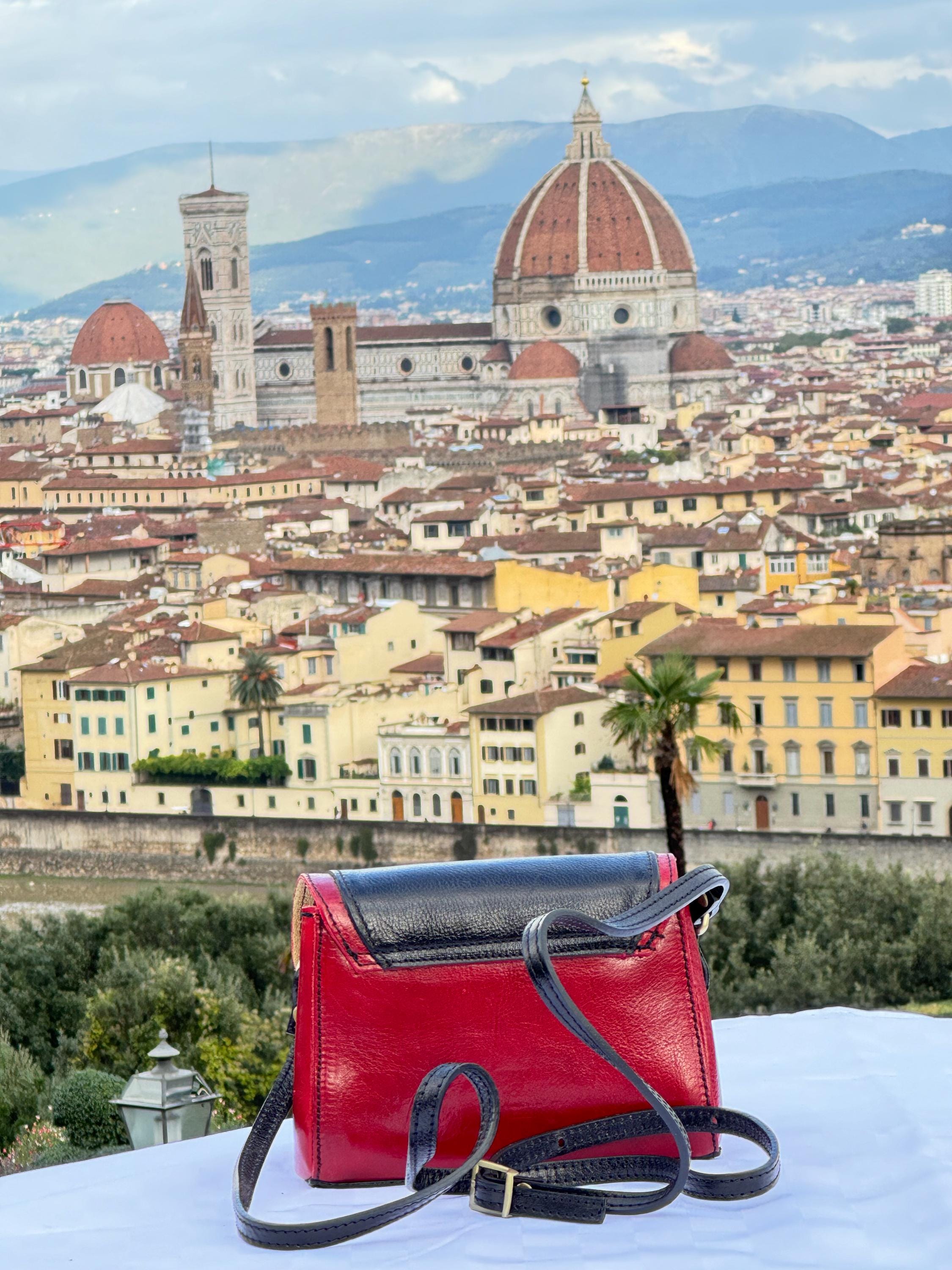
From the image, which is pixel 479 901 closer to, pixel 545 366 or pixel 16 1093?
pixel 16 1093

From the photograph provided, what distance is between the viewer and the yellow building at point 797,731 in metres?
26.7

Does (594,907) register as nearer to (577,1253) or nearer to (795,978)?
(577,1253)

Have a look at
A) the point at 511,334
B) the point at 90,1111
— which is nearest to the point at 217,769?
the point at 90,1111

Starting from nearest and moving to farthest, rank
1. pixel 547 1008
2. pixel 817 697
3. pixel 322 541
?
pixel 547 1008, pixel 817 697, pixel 322 541

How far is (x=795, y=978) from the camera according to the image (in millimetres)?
14680

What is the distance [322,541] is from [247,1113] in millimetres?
39062

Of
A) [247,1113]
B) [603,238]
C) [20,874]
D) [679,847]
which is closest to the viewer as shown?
[247,1113]

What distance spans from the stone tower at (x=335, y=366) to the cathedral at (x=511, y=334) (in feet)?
0.17

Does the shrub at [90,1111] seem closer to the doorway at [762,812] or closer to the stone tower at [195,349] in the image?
the doorway at [762,812]

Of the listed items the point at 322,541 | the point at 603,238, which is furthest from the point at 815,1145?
the point at 603,238

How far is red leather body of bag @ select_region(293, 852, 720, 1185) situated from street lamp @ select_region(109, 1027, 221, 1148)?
1.95 metres

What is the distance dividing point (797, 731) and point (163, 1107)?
23.1 meters

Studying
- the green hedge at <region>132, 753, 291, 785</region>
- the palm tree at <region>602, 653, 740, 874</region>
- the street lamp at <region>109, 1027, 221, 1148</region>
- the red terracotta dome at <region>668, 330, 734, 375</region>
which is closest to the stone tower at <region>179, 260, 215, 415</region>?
the red terracotta dome at <region>668, 330, 734, 375</region>

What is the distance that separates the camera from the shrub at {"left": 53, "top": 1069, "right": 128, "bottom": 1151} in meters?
6.95
